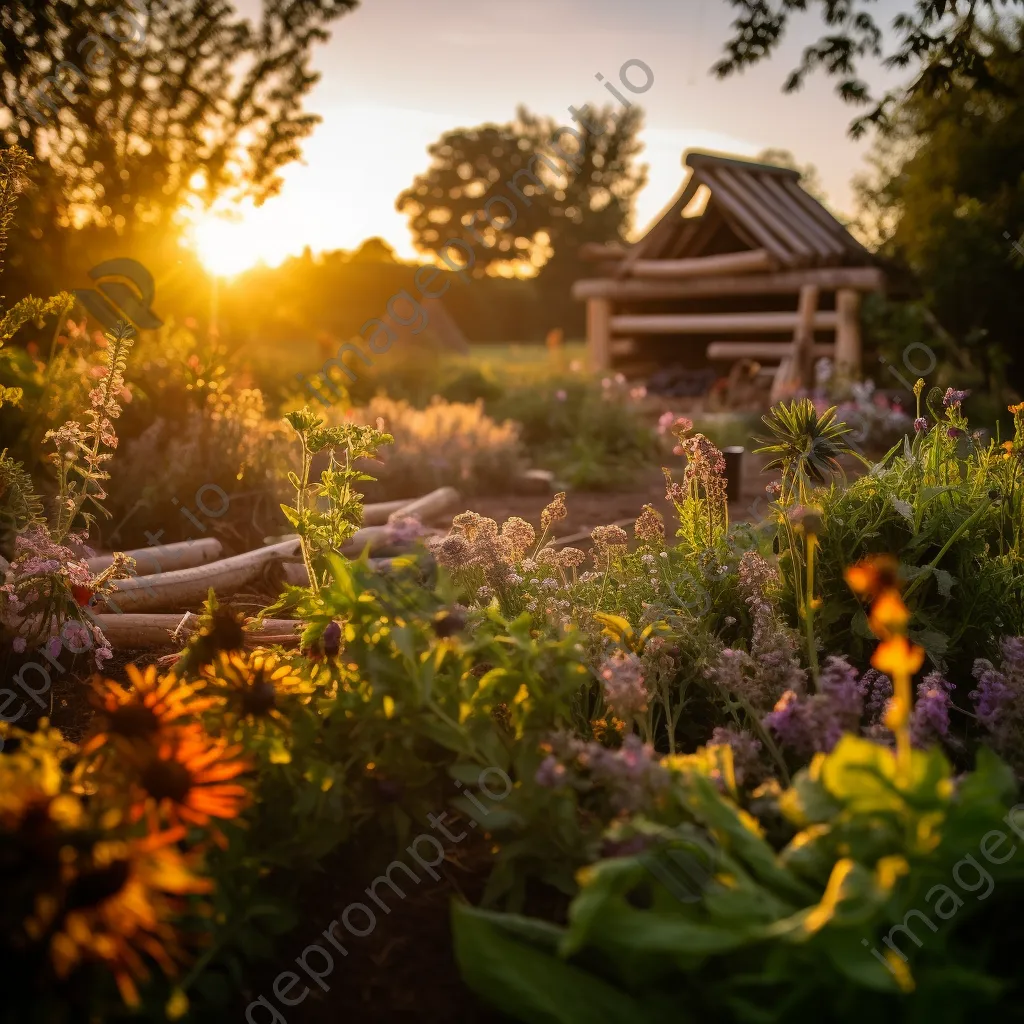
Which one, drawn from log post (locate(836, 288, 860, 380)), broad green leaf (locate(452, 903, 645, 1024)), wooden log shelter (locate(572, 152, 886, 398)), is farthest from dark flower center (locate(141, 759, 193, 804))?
log post (locate(836, 288, 860, 380))

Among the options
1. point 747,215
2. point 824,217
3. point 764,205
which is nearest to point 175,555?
point 747,215

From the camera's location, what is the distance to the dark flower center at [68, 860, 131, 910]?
1498 mm

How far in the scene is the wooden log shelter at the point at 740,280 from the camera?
13.1 metres

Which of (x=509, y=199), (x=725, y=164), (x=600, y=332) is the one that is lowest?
(x=600, y=332)

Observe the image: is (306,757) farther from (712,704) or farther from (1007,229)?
(1007,229)

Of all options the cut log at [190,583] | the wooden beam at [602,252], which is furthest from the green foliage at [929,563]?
the wooden beam at [602,252]

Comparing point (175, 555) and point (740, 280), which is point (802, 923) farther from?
point (740, 280)

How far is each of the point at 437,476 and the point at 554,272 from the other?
35624 mm

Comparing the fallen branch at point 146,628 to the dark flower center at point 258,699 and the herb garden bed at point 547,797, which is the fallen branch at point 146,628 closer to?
the herb garden bed at point 547,797

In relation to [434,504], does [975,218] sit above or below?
above

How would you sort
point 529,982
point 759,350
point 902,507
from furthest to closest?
point 759,350, point 902,507, point 529,982

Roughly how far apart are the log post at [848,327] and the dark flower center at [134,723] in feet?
39.5

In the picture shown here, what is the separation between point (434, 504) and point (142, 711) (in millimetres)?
5129

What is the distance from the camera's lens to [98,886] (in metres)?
1.50
